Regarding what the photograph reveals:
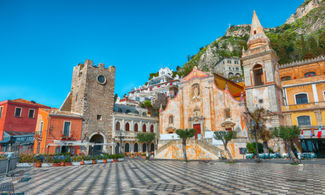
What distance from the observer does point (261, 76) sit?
112ft

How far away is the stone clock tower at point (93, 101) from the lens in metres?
34.6

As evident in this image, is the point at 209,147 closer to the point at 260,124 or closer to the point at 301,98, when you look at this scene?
the point at 260,124

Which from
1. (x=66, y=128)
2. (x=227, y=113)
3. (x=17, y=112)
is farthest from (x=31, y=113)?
(x=227, y=113)

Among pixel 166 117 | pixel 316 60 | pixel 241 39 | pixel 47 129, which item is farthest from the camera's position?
pixel 241 39

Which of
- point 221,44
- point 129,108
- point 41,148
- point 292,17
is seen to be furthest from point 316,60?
point 292,17

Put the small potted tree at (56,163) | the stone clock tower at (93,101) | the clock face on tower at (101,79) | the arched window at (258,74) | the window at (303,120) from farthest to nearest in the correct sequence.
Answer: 1. the clock face on tower at (101,79)
2. the stone clock tower at (93,101)
3. the arched window at (258,74)
4. the window at (303,120)
5. the small potted tree at (56,163)

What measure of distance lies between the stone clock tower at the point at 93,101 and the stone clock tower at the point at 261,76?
24.0 meters

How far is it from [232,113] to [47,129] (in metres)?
27.4

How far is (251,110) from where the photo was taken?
30656 mm

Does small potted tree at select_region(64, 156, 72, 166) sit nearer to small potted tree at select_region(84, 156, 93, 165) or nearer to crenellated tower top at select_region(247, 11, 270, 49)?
small potted tree at select_region(84, 156, 93, 165)

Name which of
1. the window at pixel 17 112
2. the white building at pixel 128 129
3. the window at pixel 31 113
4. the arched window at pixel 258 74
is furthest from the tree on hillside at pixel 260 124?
the window at pixel 17 112

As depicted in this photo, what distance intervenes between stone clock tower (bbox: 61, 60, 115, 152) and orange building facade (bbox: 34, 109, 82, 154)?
1556mm

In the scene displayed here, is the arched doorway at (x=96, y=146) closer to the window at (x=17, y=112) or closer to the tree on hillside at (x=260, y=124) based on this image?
the window at (x=17, y=112)

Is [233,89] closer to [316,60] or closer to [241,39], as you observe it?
[316,60]
